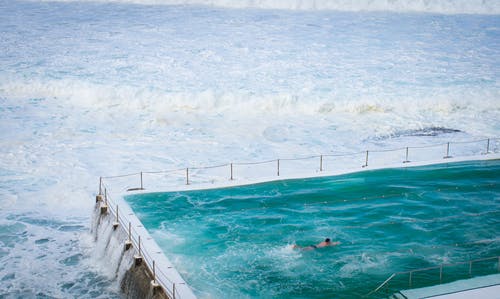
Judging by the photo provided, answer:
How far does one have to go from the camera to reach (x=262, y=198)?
13.6m

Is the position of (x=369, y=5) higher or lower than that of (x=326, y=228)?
higher

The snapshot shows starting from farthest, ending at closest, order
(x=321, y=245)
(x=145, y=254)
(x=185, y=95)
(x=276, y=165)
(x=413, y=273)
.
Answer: (x=185, y=95)
(x=276, y=165)
(x=321, y=245)
(x=145, y=254)
(x=413, y=273)

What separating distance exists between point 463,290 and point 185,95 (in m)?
18.6

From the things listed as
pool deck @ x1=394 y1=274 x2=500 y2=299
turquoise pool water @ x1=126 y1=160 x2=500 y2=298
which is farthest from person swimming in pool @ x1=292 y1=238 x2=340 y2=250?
pool deck @ x1=394 y1=274 x2=500 y2=299

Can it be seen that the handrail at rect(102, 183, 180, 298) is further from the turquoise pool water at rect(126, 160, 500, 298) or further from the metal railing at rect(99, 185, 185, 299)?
the turquoise pool water at rect(126, 160, 500, 298)

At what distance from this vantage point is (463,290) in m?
9.22

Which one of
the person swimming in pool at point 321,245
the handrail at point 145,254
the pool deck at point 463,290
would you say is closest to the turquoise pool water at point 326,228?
the person swimming in pool at point 321,245

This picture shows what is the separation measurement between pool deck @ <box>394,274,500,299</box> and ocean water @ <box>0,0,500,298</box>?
16.8ft

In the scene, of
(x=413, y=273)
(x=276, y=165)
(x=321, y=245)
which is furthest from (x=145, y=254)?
(x=276, y=165)

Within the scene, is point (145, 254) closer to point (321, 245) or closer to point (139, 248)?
point (139, 248)

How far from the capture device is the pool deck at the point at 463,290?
29.6 ft

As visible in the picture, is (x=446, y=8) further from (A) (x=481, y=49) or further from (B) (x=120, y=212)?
(B) (x=120, y=212)

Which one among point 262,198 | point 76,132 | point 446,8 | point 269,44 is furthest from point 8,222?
point 446,8

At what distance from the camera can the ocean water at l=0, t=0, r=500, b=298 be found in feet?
49.7
